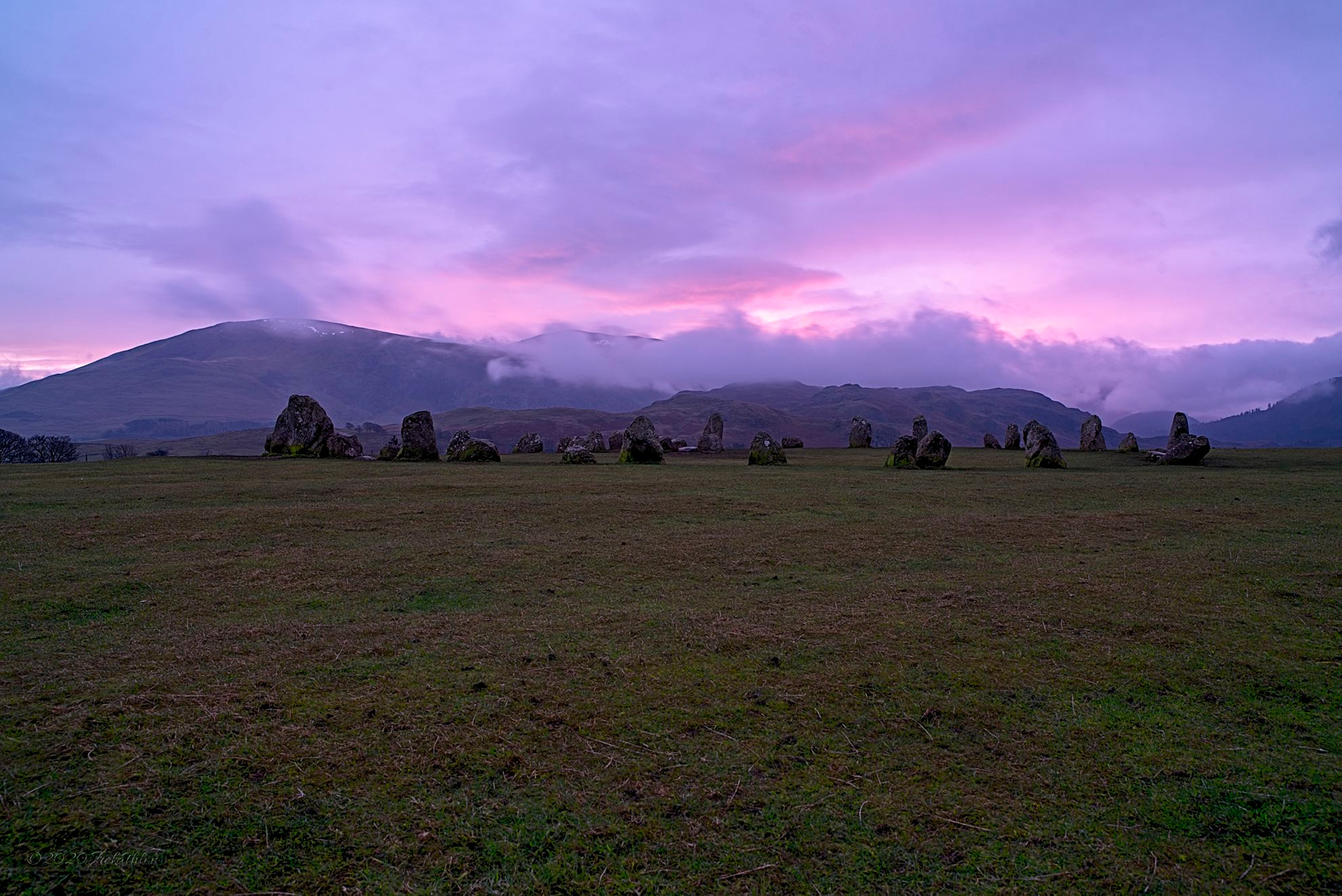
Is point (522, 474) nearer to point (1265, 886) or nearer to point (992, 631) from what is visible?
point (992, 631)

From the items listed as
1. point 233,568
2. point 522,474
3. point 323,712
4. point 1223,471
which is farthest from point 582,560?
point 1223,471

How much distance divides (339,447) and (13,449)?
19.7 meters

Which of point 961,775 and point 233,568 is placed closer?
A: point 961,775

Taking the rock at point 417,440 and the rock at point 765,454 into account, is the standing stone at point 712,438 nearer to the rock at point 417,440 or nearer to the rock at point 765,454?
the rock at point 765,454

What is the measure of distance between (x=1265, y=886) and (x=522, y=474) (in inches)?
902

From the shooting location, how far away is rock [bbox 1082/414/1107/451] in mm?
43438

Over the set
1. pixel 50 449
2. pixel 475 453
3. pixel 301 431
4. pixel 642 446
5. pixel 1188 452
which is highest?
pixel 301 431

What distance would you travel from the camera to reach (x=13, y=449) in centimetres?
3738

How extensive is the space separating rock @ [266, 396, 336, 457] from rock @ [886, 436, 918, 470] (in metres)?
25.8

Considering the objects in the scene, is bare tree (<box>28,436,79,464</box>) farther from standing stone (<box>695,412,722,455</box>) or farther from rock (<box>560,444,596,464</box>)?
standing stone (<box>695,412,722,455</box>)

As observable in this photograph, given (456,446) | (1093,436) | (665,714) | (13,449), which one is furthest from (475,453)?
(1093,436)

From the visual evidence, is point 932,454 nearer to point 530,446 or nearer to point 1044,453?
point 1044,453

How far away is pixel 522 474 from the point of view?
2470 cm

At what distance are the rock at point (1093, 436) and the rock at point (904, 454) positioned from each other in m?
19.0
